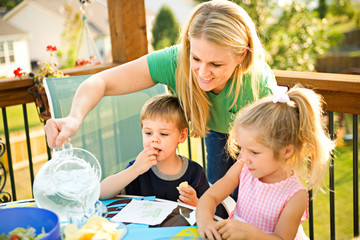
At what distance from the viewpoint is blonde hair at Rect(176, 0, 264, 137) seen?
1630mm

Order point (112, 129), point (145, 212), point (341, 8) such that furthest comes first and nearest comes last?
point (341, 8) → point (112, 129) → point (145, 212)

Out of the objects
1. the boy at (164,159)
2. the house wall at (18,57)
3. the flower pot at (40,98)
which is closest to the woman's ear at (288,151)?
the boy at (164,159)

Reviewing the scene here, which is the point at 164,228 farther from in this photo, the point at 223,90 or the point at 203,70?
the point at 223,90

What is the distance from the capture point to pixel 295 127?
1.39 metres

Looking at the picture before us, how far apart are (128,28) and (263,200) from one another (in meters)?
1.56

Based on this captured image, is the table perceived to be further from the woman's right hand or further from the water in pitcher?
the woman's right hand

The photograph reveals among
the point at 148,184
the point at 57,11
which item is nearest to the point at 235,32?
the point at 148,184

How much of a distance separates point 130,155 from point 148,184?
43 cm

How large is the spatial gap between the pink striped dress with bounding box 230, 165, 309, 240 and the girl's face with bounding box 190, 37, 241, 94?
378 mm

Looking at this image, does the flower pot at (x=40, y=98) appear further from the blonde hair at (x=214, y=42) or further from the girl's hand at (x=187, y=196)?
the girl's hand at (x=187, y=196)

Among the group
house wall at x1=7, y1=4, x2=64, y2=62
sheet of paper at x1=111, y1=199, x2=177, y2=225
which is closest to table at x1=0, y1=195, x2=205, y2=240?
sheet of paper at x1=111, y1=199, x2=177, y2=225

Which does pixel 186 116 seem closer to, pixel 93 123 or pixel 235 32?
pixel 235 32

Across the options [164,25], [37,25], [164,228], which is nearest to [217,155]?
[164,228]

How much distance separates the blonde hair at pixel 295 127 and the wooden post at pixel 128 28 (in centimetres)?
139
